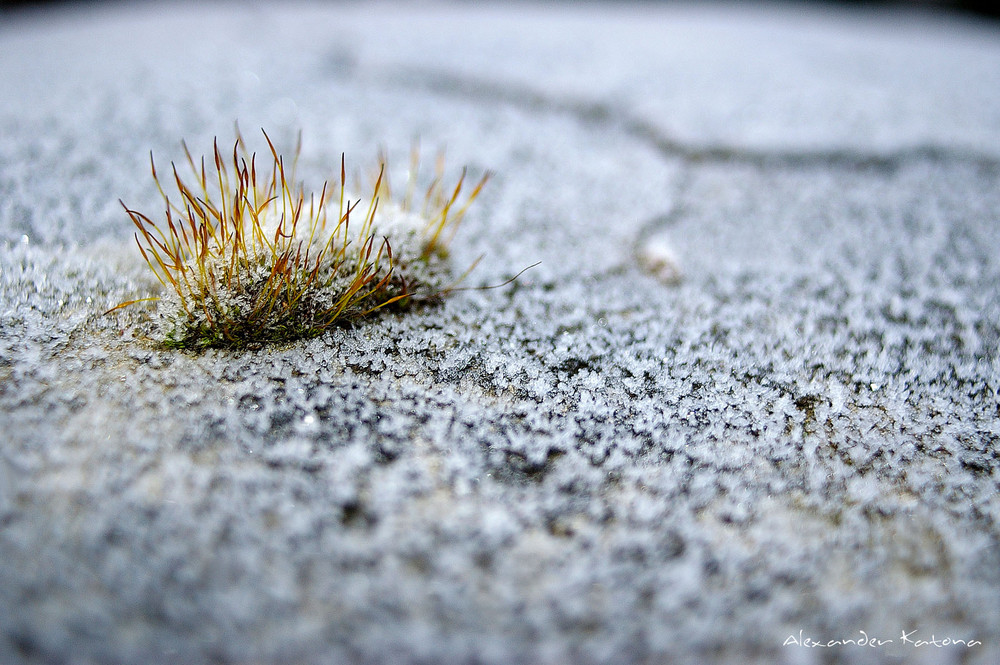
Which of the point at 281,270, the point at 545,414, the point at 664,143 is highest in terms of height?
the point at 664,143

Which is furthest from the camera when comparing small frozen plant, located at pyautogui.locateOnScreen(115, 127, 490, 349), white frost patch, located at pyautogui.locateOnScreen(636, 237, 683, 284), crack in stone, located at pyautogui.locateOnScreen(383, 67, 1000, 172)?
crack in stone, located at pyautogui.locateOnScreen(383, 67, 1000, 172)

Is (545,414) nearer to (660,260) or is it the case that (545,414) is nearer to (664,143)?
(660,260)

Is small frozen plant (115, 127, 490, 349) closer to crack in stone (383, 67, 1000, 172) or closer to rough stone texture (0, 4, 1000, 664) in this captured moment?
rough stone texture (0, 4, 1000, 664)

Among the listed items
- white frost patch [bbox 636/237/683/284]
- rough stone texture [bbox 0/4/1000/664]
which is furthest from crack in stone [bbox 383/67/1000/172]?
white frost patch [bbox 636/237/683/284]

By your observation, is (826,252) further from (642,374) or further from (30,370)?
(30,370)

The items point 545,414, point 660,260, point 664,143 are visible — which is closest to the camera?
point 545,414

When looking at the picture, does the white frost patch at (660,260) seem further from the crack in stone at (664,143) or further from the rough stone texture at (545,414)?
the crack in stone at (664,143)

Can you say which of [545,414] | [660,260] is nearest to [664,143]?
[660,260]

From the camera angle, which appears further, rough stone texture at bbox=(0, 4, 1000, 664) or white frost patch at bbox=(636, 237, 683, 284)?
white frost patch at bbox=(636, 237, 683, 284)

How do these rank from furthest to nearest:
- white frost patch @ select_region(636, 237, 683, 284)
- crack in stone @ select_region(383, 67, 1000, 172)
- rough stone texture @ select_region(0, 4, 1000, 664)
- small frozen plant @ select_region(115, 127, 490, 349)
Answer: crack in stone @ select_region(383, 67, 1000, 172)
white frost patch @ select_region(636, 237, 683, 284)
small frozen plant @ select_region(115, 127, 490, 349)
rough stone texture @ select_region(0, 4, 1000, 664)

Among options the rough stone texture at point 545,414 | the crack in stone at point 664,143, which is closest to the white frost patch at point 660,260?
the rough stone texture at point 545,414
